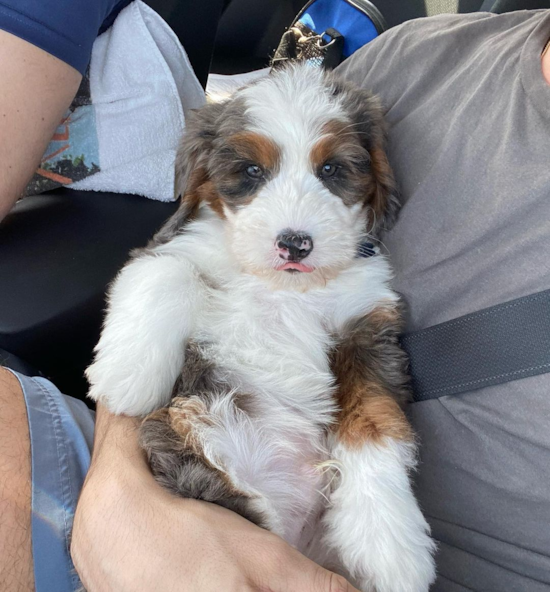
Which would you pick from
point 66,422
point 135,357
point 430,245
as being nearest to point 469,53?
point 430,245

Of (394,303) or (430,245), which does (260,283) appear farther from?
(430,245)

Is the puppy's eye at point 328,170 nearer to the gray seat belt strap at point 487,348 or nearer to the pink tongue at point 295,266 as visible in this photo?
the pink tongue at point 295,266

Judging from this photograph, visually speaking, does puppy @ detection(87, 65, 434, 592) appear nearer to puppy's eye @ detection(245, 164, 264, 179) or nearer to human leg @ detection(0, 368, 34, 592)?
puppy's eye @ detection(245, 164, 264, 179)

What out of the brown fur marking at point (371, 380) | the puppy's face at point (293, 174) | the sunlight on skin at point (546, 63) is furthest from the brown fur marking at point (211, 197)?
the sunlight on skin at point (546, 63)

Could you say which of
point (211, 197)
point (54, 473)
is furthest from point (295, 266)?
point (54, 473)

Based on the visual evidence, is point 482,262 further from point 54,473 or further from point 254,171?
point 54,473

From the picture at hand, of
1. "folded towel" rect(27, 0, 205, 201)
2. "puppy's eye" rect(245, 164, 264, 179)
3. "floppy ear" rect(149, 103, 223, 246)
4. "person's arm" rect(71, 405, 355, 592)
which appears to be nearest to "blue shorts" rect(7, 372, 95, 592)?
"person's arm" rect(71, 405, 355, 592)
